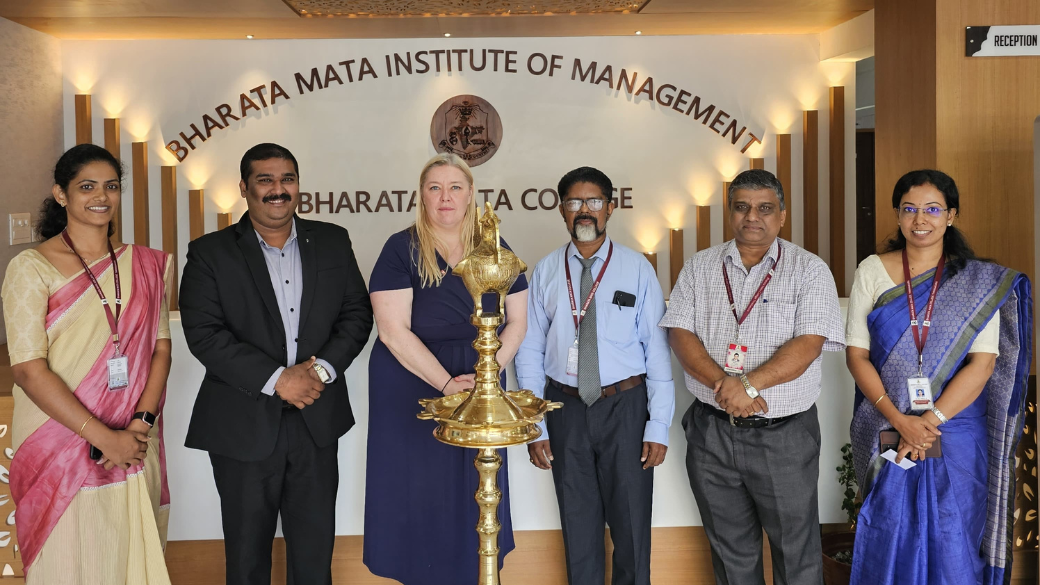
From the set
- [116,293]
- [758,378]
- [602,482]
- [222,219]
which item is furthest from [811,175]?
[116,293]

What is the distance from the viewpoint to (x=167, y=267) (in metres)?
→ 2.48

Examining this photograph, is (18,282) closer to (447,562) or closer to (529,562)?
(447,562)

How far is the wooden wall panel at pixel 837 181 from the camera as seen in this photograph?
580cm

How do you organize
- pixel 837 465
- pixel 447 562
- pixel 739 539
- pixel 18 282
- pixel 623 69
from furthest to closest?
pixel 623 69 < pixel 837 465 < pixel 739 539 < pixel 447 562 < pixel 18 282

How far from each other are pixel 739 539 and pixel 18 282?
2187 millimetres

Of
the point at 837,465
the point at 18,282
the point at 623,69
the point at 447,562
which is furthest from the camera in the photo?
the point at 623,69

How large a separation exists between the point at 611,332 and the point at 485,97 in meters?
3.55

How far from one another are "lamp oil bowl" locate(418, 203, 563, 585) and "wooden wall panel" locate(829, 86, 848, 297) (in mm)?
4828

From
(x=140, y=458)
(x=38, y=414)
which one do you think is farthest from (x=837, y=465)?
(x=38, y=414)

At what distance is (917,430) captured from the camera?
2.42 m

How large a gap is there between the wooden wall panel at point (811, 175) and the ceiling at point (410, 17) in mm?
631

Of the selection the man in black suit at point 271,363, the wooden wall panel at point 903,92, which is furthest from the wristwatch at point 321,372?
the wooden wall panel at point 903,92

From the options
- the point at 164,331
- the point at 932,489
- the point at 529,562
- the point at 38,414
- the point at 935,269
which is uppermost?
the point at 935,269

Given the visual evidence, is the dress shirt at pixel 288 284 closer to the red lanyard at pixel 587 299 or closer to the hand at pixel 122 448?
the hand at pixel 122 448
